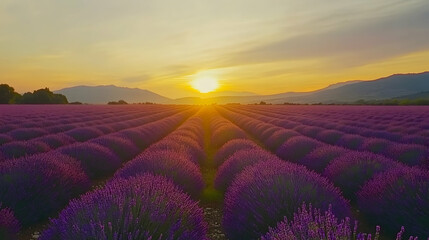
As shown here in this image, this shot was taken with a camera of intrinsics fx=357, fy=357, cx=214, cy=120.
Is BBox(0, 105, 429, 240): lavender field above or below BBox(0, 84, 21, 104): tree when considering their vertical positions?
below

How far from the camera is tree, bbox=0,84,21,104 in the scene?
188ft

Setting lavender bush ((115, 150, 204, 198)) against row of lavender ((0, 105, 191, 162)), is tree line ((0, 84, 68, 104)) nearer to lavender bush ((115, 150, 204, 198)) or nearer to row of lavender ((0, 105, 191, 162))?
row of lavender ((0, 105, 191, 162))

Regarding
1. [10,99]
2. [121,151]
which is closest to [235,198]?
[121,151]

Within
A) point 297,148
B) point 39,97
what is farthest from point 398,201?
point 39,97

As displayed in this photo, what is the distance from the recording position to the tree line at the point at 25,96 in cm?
5791

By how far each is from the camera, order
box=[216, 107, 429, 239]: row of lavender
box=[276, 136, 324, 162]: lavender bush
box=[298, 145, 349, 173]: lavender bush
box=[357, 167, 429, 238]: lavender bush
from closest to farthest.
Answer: box=[216, 107, 429, 239]: row of lavender
box=[357, 167, 429, 238]: lavender bush
box=[298, 145, 349, 173]: lavender bush
box=[276, 136, 324, 162]: lavender bush

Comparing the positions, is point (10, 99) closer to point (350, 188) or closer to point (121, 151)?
point (121, 151)

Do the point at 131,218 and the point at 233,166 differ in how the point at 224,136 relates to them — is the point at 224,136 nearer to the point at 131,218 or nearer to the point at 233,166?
the point at 233,166

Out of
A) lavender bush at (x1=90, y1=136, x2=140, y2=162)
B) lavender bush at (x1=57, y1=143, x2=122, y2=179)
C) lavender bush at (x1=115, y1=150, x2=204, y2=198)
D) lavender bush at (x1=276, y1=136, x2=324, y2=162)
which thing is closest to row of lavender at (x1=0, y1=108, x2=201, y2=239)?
lavender bush at (x1=57, y1=143, x2=122, y2=179)

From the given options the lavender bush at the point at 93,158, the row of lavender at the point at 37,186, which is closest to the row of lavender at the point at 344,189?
the row of lavender at the point at 37,186

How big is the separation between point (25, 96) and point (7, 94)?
2940 millimetres

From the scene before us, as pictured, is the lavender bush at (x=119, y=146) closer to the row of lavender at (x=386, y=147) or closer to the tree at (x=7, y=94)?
the row of lavender at (x=386, y=147)

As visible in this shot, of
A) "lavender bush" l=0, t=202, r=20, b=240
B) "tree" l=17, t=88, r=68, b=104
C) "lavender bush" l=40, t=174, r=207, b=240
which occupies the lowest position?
"lavender bush" l=0, t=202, r=20, b=240

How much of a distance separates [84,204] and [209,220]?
109 inches
